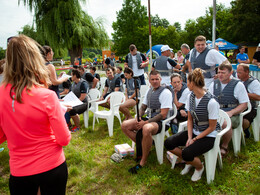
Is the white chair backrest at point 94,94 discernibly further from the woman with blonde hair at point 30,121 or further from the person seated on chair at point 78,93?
the woman with blonde hair at point 30,121

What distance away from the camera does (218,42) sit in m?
22.7

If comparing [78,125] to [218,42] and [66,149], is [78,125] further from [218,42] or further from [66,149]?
[218,42]

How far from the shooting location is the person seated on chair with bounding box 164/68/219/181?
2.59 meters

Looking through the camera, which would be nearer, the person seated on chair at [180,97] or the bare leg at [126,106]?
the person seated on chair at [180,97]

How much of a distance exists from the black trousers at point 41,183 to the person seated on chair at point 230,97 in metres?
2.80

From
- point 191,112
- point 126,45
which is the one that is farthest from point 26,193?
point 126,45

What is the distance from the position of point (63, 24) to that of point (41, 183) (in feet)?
36.6

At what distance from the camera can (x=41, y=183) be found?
1.35m

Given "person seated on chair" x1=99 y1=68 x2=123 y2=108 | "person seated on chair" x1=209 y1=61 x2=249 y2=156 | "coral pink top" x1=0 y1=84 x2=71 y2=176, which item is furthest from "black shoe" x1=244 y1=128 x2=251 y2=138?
"coral pink top" x1=0 y1=84 x2=71 y2=176

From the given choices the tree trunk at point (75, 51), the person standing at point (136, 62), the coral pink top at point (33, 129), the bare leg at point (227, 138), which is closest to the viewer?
the coral pink top at point (33, 129)

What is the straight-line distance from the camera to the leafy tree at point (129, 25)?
35.3 m

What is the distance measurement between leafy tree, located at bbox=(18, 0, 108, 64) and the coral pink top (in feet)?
33.8

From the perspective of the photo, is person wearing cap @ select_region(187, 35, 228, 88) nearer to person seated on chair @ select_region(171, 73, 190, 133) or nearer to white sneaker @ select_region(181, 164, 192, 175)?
person seated on chair @ select_region(171, 73, 190, 133)

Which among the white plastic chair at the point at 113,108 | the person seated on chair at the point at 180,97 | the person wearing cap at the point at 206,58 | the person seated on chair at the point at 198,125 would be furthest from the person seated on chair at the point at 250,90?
the white plastic chair at the point at 113,108
